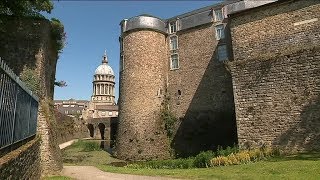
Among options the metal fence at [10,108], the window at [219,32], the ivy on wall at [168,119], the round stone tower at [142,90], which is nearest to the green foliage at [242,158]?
the metal fence at [10,108]

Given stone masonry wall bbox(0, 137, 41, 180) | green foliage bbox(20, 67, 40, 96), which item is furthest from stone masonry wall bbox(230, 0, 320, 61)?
stone masonry wall bbox(0, 137, 41, 180)

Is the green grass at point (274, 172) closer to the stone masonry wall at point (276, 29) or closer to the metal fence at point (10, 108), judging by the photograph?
the metal fence at point (10, 108)

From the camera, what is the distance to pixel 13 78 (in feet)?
21.5

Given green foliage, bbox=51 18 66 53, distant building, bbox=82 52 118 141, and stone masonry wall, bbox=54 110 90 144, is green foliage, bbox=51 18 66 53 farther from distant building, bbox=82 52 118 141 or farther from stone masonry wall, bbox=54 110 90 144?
distant building, bbox=82 52 118 141

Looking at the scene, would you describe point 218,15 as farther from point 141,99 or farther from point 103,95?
point 103,95

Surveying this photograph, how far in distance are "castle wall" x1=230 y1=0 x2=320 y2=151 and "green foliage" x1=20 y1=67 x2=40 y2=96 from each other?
10.7m

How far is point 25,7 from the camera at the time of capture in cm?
1344

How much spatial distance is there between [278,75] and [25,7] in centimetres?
1312

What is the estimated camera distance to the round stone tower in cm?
2545

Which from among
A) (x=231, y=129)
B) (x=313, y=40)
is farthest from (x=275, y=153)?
(x=231, y=129)

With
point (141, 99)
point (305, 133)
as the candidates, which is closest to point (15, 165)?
point (305, 133)

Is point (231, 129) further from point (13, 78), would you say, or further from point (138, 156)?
point (13, 78)

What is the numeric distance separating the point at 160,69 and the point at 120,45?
16.2ft

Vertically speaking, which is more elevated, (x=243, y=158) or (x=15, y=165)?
(x=15, y=165)
